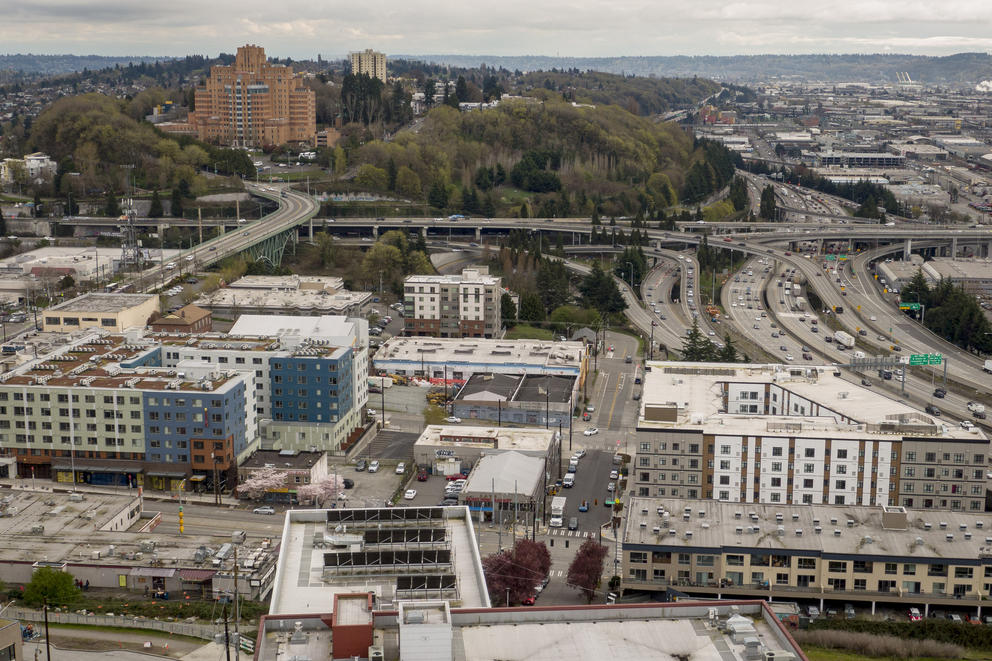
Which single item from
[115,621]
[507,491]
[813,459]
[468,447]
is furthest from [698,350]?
[115,621]

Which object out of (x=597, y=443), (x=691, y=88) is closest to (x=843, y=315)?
(x=597, y=443)

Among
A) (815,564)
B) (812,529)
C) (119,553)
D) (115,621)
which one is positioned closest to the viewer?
(115,621)

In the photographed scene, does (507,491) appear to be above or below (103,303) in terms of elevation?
below

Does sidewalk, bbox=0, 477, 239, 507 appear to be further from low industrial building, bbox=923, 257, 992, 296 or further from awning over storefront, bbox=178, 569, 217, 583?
low industrial building, bbox=923, 257, 992, 296

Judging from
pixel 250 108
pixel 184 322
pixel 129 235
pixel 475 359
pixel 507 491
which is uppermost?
pixel 250 108

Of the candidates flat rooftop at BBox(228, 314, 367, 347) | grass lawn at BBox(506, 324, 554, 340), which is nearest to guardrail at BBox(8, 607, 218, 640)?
flat rooftop at BBox(228, 314, 367, 347)

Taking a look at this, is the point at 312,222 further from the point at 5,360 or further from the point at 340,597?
the point at 340,597

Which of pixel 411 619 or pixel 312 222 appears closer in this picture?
pixel 411 619

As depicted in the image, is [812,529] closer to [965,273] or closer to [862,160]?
[965,273]
